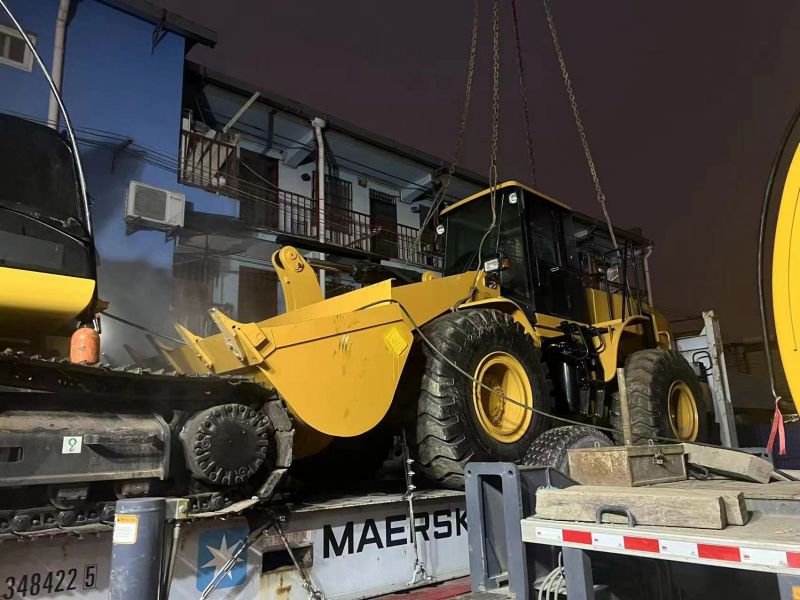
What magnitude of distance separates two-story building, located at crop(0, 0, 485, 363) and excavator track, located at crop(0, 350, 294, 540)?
2828 millimetres

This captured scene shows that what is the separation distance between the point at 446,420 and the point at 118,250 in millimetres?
7734

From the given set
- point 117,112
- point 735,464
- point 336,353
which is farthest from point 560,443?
point 117,112

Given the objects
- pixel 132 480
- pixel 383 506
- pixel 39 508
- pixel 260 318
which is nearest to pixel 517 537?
pixel 383 506

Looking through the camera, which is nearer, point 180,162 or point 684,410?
point 684,410

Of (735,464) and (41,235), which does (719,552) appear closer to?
(735,464)

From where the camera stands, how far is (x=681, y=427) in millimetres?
6695

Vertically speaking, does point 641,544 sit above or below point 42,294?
below

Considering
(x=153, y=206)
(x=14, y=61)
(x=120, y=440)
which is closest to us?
(x=120, y=440)

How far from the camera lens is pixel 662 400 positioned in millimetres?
6336

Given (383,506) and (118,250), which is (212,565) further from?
(118,250)

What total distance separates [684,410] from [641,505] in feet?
16.9

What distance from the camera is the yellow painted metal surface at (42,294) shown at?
316cm

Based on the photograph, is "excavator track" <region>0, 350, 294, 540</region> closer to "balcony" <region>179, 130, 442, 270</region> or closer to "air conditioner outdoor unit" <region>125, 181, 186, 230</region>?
"balcony" <region>179, 130, 442, 270</region>

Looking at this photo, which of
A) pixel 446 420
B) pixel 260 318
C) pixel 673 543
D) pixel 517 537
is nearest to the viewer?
pixel 673 543
